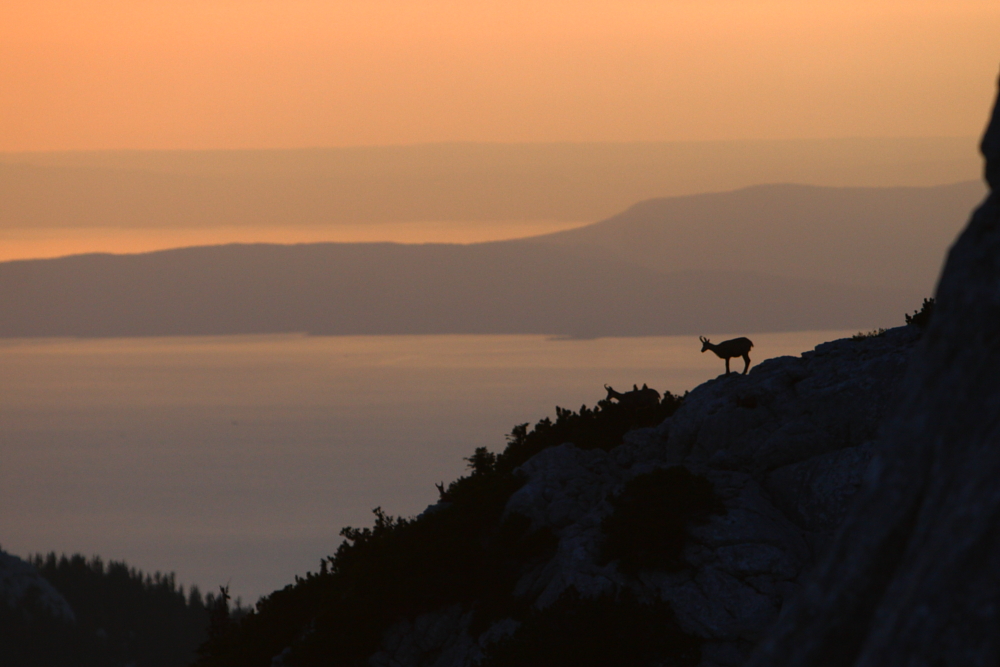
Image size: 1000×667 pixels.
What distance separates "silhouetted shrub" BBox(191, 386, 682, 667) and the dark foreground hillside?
4cm

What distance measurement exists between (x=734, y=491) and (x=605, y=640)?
14.8 ft

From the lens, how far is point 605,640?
17203 millimetres

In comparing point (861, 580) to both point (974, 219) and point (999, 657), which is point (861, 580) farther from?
point (974, 219)

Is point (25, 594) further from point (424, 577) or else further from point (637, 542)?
point (637, 542)

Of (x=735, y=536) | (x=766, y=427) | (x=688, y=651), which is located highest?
(x=766, y=427)

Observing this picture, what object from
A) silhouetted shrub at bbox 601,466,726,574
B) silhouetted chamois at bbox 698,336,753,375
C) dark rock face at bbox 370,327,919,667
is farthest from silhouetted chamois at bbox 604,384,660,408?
silhouetted shrub at bbox 601,466,726,574

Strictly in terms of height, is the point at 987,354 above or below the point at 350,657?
above

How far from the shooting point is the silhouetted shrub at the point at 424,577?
20.8m

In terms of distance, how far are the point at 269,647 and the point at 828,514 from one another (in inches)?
565

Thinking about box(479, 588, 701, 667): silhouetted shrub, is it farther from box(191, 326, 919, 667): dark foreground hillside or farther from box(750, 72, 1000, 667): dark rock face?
box(750, 72, 1000, 667): dark rock face

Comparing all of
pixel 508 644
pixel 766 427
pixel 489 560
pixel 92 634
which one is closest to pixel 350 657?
pixel 489 560

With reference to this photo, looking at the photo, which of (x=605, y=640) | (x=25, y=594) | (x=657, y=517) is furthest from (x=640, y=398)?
(x=25, y=594)

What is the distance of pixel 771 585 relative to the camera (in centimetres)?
1783

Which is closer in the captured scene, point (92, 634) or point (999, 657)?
point (999, 657)
